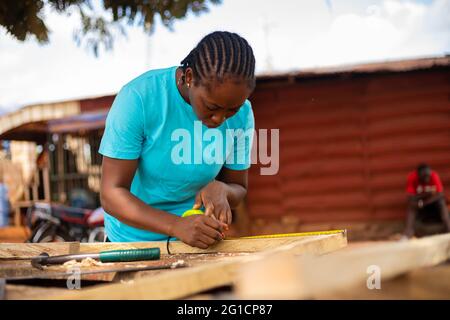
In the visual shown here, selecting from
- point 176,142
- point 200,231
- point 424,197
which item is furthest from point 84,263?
point 424,197

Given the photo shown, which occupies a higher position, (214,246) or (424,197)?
(214,246)

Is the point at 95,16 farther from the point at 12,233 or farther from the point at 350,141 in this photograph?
the point at 12,233

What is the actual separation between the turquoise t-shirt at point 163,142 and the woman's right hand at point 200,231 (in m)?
0.21

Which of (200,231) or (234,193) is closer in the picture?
(200,231)

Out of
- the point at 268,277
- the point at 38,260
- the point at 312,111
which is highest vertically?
the point at 312,111

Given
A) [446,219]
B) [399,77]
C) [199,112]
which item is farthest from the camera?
[399,77]

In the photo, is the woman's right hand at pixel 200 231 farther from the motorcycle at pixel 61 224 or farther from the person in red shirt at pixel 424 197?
the person in red shirt at pixel 424 197

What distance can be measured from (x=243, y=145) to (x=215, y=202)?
0.41 meters

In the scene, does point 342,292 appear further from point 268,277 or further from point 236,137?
point 236,137

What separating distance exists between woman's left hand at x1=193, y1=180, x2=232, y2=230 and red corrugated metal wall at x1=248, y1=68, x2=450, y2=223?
8.70m

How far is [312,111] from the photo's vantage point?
36.0 feet

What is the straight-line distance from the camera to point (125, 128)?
2084 mm

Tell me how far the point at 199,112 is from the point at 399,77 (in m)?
9.35
